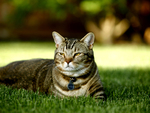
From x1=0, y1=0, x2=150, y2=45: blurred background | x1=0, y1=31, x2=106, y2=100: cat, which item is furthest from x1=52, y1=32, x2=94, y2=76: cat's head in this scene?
x1=0, y1=0, x2=150, y2=45: blurred background

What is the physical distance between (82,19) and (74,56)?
1010cm

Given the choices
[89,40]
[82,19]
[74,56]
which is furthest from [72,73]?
[82,19]

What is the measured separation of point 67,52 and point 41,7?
9052mm

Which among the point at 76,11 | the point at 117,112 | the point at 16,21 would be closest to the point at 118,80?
the point at 117,112

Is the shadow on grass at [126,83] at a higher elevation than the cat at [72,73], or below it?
below

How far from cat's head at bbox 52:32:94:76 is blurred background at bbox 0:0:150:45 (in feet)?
25.5

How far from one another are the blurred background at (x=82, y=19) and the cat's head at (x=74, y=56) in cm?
777

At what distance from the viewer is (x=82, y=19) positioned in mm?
12516

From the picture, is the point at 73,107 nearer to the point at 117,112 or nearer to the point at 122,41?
the point at 117,112

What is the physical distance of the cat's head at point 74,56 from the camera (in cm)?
259

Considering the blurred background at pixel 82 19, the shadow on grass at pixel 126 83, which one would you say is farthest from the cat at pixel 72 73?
the blurred background at pixel 82 19

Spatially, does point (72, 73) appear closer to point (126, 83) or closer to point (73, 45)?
point (73, 45)

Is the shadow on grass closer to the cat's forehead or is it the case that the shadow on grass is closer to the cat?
the cat

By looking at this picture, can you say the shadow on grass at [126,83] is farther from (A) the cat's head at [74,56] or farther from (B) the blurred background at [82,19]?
(B) the blurred background at [82,19]
